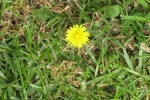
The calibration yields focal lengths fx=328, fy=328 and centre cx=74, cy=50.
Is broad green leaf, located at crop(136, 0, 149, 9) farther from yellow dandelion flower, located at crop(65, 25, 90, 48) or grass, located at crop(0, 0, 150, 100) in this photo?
yellow dandelion flower, located at crop(65, 25, 90, 48)

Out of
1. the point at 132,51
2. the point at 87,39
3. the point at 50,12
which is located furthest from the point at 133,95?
the point at 50,12

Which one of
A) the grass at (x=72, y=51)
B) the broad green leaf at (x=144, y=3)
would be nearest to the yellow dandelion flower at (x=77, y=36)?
the grass at (x=72, y=51)

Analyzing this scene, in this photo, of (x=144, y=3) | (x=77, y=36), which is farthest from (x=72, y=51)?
(x=144, y=3)

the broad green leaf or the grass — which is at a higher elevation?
the broad green leaf

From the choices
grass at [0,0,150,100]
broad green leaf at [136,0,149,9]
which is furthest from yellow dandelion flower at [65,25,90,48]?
broad green leaf at [136,0,149,9]

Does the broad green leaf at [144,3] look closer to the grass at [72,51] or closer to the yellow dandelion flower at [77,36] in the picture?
the grass at [72,51]
